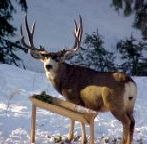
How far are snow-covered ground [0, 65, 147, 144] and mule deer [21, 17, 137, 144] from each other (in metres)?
0.55

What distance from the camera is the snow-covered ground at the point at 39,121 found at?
945 centimetres

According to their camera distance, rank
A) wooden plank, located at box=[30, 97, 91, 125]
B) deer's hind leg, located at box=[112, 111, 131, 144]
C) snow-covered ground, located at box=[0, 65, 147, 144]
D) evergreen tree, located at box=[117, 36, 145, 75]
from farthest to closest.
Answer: evergreen tree, located at box=[117, 36, 145, 75] < snow-covered ground, located at box=[0, 65, 147, 144] < deer's hind leg, located at box=[112, 111, 131, 144] < wooden plank, located at box=[30, 97, 91, 125]

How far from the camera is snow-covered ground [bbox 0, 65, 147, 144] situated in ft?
31.0

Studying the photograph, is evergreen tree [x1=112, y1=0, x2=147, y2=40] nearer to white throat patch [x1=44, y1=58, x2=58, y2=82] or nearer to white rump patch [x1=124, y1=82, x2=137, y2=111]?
white throat patch [x1=44, y1=58, x2=58, y2=82]

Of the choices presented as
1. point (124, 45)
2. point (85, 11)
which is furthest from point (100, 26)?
point (124, 45)

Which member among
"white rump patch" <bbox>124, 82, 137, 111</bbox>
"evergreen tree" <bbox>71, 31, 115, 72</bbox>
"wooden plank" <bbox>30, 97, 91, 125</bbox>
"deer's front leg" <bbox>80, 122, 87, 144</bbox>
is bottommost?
"deer's front leg" <bbox>80, 122, 87, 144</bbox>

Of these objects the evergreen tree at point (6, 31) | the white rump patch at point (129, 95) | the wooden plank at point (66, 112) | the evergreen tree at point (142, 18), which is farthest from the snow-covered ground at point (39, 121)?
the evergreen tree at point (142, 18)

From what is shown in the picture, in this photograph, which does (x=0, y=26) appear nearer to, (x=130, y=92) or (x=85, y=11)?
(x=130, y=92)

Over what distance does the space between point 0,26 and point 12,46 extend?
100 centimetres

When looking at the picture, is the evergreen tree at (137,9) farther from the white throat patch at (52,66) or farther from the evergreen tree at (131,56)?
the white throat patch at (52,66)

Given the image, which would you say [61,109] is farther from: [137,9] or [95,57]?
[137,9]

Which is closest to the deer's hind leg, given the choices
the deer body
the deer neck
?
the deer body

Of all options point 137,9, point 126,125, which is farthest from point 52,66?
point 137,9

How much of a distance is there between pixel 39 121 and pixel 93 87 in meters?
1.40
